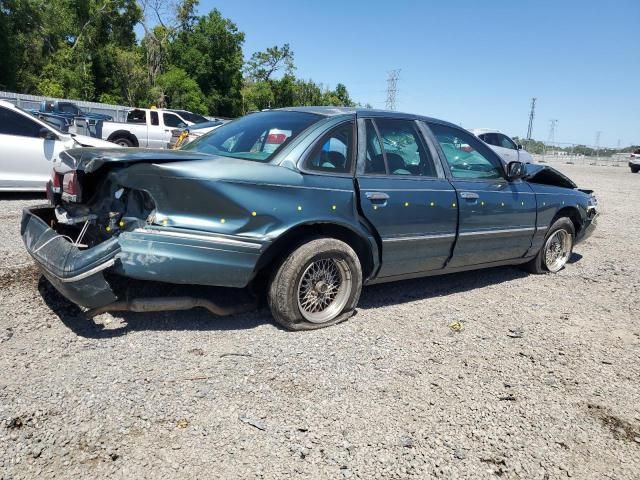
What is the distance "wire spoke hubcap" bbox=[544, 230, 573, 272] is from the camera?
231 inches

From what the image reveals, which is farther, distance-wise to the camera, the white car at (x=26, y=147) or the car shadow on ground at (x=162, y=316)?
the white car at (x=26, y=147)

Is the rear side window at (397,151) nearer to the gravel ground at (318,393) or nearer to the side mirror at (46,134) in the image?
the gravel ground at (318,393)

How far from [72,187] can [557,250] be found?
5.14m

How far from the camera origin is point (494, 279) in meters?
5.68

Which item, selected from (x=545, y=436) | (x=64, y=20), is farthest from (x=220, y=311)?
(x=64, y=20)

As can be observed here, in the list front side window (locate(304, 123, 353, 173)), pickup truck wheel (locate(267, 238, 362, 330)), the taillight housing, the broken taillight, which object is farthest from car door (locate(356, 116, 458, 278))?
the broken taillight

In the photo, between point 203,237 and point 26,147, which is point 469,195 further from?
point 26,147

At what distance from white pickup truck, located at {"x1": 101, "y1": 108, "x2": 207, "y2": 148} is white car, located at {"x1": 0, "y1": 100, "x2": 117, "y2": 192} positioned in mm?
8859

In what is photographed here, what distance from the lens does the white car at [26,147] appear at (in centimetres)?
804

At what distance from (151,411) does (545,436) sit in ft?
6.79

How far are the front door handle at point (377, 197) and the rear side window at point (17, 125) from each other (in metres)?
6.68

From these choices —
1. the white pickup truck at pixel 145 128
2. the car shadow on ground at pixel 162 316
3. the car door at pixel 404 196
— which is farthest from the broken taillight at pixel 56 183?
the white pickup truck at pixel 145 128

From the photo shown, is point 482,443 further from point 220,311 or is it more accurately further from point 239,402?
point 220,311

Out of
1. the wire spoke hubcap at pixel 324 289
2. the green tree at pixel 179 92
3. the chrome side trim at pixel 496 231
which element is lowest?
the wire spoke hubcap at pixel 324 289
